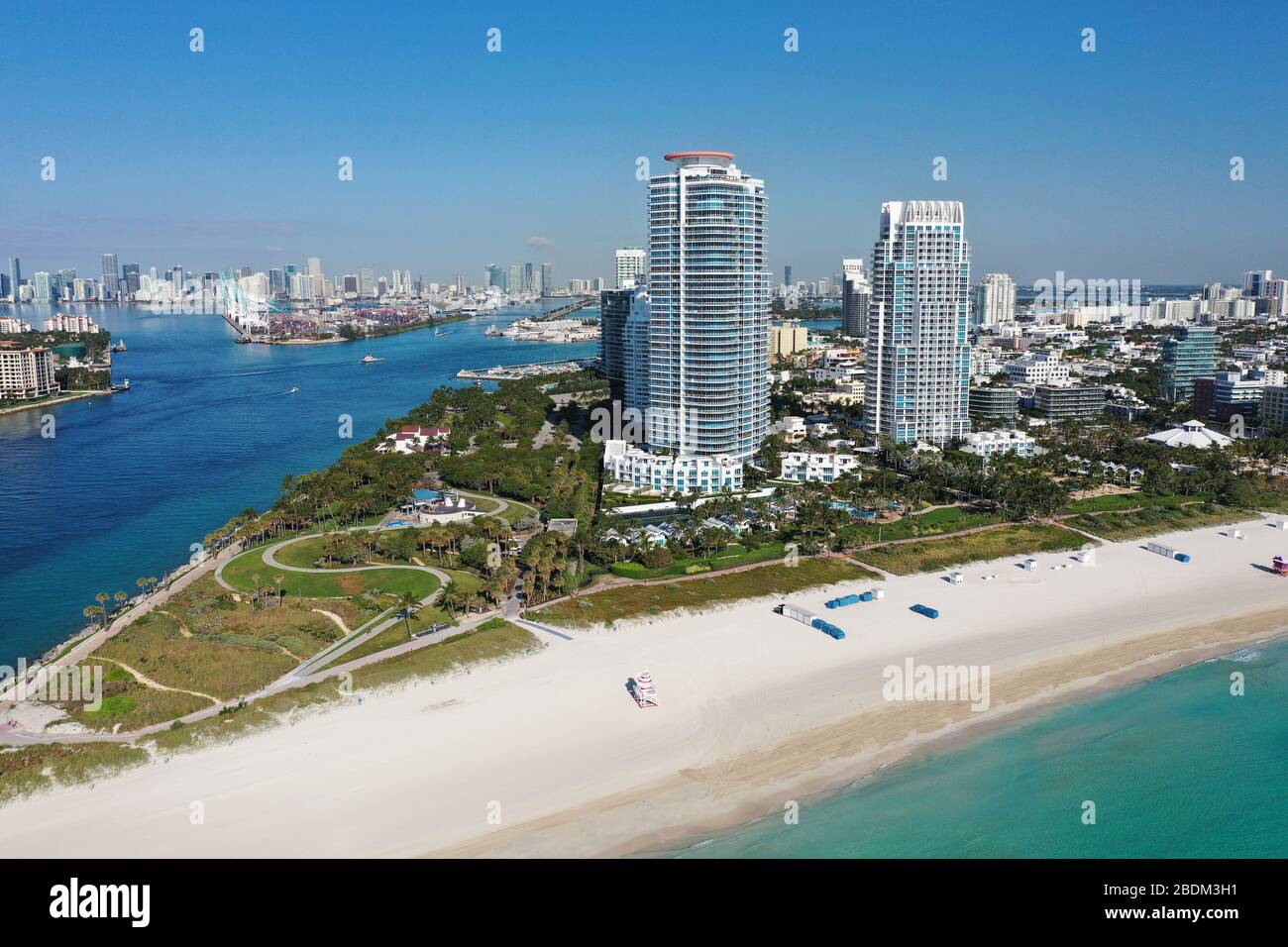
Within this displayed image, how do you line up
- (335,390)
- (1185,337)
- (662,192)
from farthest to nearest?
(335,390) → (1185,337) → (662,192)

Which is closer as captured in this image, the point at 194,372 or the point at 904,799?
the point at 904,799

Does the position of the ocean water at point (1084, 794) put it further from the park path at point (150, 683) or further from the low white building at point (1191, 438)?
the low white building at point (1191, 438)

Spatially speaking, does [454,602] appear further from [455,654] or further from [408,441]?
[408,441]

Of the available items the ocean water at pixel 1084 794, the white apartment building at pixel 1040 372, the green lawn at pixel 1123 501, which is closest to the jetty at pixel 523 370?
the white apartment building at pixel 1040 372

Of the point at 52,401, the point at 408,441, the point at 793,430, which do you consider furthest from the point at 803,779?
the point at 52,401

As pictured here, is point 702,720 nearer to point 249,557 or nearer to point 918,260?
point 249,557

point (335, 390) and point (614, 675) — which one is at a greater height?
point (335, 390)

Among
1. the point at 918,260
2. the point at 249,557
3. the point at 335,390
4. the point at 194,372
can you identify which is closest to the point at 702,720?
the point at 249,557
